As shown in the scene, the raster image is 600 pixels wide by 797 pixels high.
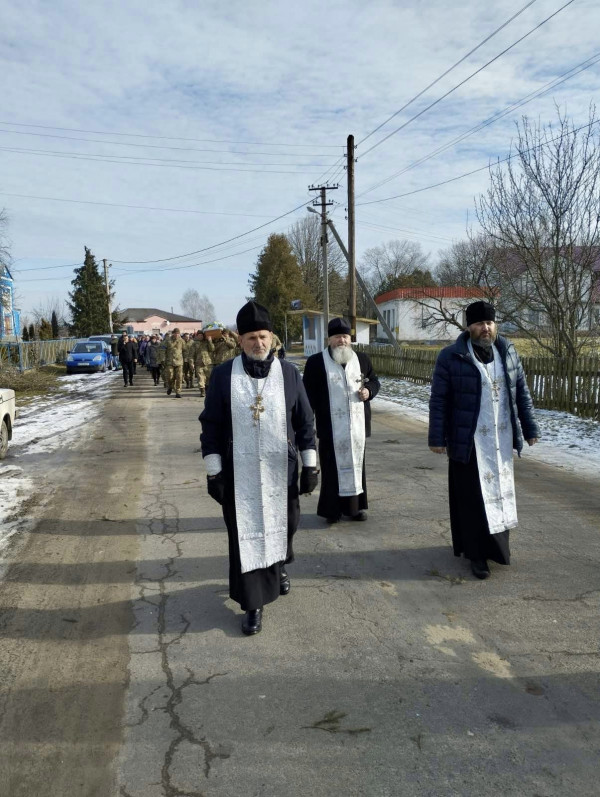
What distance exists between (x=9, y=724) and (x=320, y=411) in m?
3.61

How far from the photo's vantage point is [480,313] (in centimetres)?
459

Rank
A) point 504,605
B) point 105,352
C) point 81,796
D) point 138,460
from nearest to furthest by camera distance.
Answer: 1. point 81,796
2. point 504,605
3. point 138,460
4. point 105,352

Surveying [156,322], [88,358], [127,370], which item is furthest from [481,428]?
[156,322]

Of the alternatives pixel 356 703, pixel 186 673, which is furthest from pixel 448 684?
pixel 186 673

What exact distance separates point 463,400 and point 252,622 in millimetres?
2172

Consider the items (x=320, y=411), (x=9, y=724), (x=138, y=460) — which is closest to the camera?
(x=9, y=724)

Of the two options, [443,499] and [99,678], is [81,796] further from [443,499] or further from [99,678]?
[443,499]

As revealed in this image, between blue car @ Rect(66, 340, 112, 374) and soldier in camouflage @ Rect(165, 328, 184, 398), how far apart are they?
1437 centimetres

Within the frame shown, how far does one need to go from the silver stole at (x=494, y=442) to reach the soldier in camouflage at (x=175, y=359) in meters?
14.5

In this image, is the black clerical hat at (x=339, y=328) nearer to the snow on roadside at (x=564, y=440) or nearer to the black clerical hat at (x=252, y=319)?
the black clerical hat at (x=252, y=319)

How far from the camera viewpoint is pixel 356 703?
3.03 m

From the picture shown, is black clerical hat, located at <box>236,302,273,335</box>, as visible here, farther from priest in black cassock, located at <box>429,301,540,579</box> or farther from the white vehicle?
the white vehicle

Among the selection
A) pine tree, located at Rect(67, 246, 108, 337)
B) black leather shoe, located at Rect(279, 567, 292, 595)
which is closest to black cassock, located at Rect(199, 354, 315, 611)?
black leather shoe, located at Rect(279, 567, 292, 595)

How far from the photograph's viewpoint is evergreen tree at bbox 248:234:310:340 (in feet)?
202
